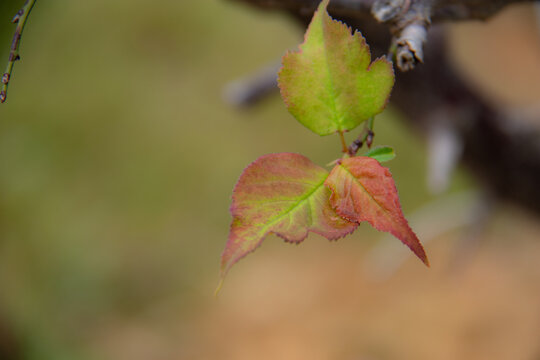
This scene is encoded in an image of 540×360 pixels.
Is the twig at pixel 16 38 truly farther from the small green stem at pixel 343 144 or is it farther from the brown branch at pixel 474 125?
the brown branch at pixel 474 125

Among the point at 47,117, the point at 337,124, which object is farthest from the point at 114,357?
the point at 337,124

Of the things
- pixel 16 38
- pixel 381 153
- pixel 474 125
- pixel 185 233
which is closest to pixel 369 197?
pixel 381 153

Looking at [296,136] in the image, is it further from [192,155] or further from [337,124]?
[337,124]

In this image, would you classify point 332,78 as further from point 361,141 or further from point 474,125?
point 474,125

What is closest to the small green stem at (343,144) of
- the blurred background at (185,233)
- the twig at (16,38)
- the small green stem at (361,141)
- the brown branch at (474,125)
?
the small green stem at (361,141)

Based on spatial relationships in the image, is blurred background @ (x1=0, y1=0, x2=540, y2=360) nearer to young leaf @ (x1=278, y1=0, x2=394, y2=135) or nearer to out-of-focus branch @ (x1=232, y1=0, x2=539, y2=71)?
out-of-focus branch @ (x1=232, y1=0, x2=539, y2=71)
